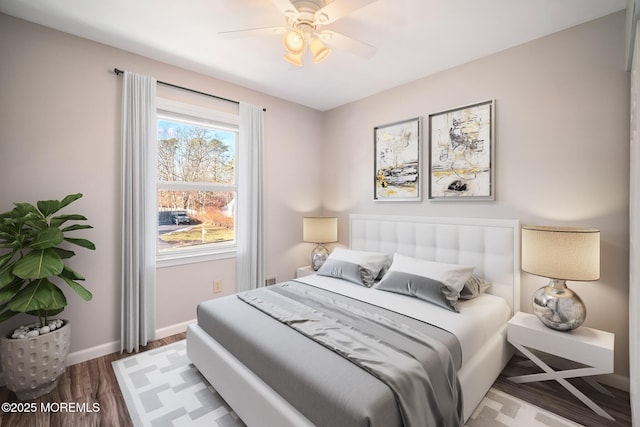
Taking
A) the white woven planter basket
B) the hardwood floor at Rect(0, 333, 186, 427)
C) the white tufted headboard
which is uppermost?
the white tufted headboard

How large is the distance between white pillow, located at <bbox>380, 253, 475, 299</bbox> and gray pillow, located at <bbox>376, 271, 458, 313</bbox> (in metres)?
0.04

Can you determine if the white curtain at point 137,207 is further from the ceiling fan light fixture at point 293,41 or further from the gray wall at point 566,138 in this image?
the gray wall at point 566,138

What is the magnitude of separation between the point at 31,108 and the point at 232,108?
166cm

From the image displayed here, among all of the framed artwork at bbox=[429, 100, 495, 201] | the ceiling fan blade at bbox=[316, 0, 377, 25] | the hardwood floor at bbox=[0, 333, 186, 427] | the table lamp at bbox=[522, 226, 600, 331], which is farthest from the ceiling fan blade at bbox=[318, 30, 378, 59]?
the hardwood floor at bbox=[0, 333, 186, 427]

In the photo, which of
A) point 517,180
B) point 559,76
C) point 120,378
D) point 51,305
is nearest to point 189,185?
point 51,305

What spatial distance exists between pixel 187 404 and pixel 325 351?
1101 mm

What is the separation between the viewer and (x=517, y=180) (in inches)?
96.3

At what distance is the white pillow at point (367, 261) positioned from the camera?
2.77m

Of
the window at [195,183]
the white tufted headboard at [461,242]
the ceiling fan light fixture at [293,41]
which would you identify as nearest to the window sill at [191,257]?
the window at [195,183]

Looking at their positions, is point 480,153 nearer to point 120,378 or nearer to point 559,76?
point 559,76

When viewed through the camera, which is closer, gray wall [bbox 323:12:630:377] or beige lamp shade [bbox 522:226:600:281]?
beige lamp shade [bbox 522:226:600:281]

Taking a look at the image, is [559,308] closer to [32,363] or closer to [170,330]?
[170,330]

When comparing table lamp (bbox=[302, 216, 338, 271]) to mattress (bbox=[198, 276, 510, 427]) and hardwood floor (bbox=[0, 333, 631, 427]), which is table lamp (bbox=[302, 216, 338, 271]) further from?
hardwood floor (bbox=[0, 333, 631, 427])

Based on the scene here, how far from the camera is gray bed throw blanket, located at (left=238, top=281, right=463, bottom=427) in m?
1.30
